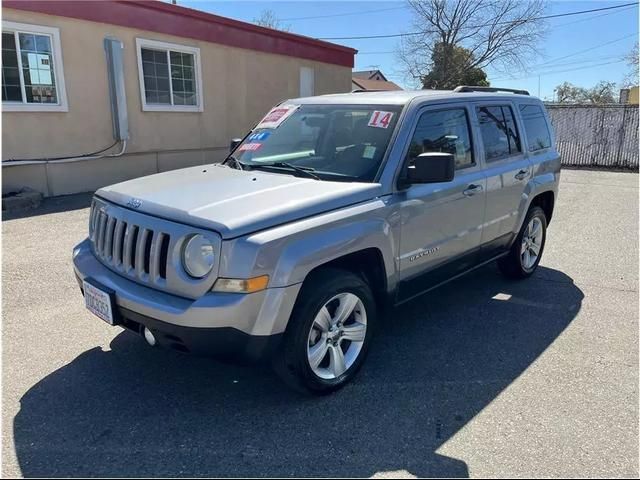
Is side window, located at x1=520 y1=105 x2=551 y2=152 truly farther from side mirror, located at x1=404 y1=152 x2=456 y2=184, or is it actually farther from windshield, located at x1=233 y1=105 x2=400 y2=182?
side mirror, located at x1=404 y1=152 x2=456 y2=184

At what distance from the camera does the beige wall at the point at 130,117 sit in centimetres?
917

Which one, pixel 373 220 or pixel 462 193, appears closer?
pixel 373 220

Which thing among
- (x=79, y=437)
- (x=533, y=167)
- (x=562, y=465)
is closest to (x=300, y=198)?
(x=79, y=437)

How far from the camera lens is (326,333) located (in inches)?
125

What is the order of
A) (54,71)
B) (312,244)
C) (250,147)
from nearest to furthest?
(312,244), (250,147), (54,71)

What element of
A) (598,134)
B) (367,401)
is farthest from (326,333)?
(598,134)

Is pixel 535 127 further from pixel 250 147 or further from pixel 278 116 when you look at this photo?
pixel 250 147

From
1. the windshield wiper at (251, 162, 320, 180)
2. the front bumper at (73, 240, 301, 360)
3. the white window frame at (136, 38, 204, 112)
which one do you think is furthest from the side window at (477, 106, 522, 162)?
the white window frame at (136, 38, 204, 112)

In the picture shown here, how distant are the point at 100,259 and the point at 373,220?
1.79m

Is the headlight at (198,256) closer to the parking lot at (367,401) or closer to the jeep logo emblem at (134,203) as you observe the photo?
the jeep logo emblem at (134,203)

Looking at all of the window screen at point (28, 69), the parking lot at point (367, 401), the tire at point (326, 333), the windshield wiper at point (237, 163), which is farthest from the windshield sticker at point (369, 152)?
the window screen at point (28, 69)

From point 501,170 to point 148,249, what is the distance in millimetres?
3185

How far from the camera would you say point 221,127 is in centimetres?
1292

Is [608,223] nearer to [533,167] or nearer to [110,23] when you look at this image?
[533,167]
